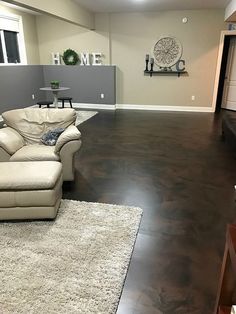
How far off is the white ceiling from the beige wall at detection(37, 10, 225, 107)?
0.37 meters

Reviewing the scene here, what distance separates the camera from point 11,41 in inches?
278

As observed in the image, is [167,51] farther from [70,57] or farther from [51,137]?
[51,137]

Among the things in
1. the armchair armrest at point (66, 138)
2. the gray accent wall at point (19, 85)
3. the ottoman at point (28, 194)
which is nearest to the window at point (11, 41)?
the gray accent wall at point (19, 85)

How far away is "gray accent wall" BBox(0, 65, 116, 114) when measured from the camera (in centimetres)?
715

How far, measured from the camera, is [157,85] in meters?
7.64

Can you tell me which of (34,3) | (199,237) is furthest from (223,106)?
(199,237)

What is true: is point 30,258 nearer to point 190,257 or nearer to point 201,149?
point 190,257

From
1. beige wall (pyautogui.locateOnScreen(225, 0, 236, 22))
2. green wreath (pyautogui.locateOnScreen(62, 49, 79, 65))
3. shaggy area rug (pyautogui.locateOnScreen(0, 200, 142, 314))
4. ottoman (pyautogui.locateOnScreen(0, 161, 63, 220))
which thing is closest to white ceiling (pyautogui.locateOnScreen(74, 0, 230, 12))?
beige wall (pyautogui.locateOnScreen(225, 0, 236, 22))

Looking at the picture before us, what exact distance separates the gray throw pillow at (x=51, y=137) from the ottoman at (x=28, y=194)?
88cm

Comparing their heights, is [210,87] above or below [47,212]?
above

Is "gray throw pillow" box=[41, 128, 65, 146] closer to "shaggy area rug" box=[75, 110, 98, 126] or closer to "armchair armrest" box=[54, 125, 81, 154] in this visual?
"armchair armrest" box=[54, 125, 81, 154]

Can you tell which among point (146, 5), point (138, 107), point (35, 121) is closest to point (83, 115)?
point (138, 107)

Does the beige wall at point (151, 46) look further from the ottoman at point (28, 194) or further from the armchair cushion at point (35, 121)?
the ottoman at point (28, 194)

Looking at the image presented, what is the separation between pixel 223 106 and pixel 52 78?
5272 millimetres
